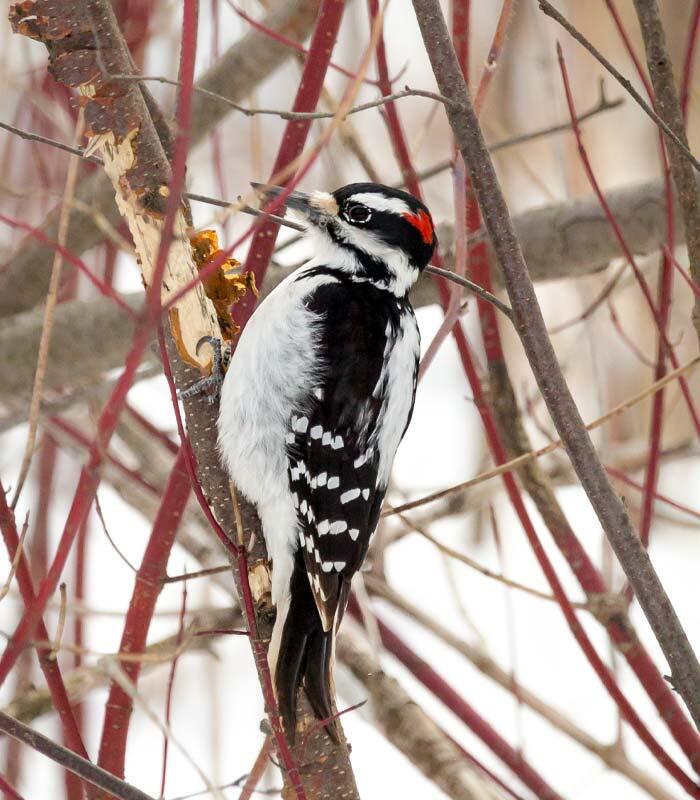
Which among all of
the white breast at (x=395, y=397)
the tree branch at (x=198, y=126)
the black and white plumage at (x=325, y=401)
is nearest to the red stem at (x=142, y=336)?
the black and white plumage at (x=325, y=401)

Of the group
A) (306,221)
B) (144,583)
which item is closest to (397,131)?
(306,221)

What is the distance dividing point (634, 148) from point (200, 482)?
238 inches

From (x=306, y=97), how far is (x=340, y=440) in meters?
0.93

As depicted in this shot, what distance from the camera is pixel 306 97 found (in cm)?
203

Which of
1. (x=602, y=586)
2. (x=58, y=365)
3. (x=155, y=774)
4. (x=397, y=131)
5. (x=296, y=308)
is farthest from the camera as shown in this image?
(x=155, y=774)

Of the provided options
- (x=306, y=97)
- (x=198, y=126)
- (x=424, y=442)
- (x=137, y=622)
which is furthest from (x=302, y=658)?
(x=424, y=442)

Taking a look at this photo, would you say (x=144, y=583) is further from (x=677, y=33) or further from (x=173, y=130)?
(x=677, y=33)

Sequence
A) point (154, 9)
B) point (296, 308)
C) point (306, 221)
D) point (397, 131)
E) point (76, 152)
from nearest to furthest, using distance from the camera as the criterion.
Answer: point (76, 152) → point (397, 131) → point (296, 308) → point (306, 221) → point (154, 9)

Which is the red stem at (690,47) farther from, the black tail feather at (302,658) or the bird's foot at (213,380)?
the black tail feather at (302,658)

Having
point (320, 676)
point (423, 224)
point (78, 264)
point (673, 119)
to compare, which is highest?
point (423, 224)

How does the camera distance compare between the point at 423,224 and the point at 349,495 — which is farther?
the point at 423,224

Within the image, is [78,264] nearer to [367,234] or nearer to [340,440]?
[340,440]

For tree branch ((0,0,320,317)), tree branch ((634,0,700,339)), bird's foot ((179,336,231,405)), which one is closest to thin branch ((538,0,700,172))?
tree branch ((634,0,700,339))

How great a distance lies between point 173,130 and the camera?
2.52 m
